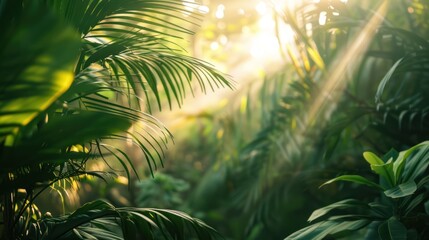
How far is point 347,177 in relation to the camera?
1521mm

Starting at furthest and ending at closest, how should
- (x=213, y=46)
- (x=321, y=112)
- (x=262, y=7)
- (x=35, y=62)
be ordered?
(x=213, y=46), (x=262, y=7), (x=321, y=112), (x=35, y=62)

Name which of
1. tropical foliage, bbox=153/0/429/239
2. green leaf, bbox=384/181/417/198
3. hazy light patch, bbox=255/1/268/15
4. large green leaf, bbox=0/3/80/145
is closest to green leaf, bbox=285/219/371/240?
green leaf, bbox=384/181/417/198

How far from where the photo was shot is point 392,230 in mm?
1363

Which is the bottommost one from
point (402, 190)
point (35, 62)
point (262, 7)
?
point (402, 190)

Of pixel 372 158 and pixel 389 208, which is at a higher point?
pixel 372 158

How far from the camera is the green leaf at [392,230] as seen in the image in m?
1.34

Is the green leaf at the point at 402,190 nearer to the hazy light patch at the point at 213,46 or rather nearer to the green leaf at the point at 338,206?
the green leaf at the point at 338,206

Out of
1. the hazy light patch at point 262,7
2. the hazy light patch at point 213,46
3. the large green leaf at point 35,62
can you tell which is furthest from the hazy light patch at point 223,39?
the large green leaf at point 35,62

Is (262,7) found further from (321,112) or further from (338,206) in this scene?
(338,206)

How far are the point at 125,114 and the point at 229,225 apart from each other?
4.75 m

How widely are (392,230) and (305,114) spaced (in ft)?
6.92

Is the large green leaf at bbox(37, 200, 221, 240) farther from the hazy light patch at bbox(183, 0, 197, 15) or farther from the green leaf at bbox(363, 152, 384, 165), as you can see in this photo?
the hazy light patch at bbox(183, 0, 197, 15)

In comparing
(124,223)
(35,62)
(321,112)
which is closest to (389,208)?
(124,223)

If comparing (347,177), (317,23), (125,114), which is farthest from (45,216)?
(317,23)
